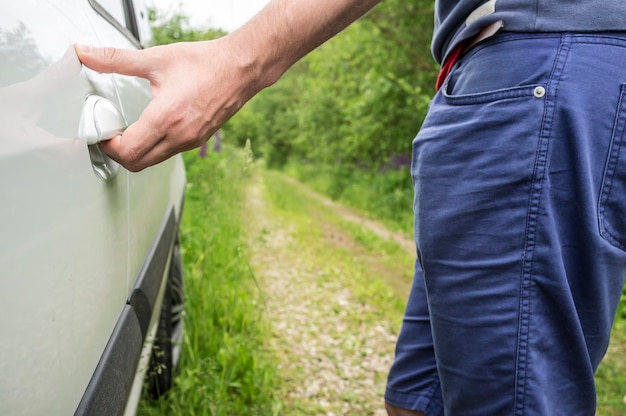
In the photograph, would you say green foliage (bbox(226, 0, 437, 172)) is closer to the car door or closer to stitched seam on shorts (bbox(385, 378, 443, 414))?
stitched seam on shorts (bbox(385, 378, 443, 414))

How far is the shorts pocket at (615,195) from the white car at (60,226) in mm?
917

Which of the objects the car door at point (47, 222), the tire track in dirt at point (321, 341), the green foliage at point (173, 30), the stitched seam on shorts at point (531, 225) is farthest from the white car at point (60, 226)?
the green foliage at point (173, 30)

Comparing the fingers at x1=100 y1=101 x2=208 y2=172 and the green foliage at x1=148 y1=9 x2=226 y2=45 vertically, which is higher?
the green foliage at x1=148 y1=9 x2=226 y2=45

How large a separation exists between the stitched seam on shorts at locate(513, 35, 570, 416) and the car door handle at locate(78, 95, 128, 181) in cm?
79

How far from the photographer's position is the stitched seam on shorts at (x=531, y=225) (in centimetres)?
97

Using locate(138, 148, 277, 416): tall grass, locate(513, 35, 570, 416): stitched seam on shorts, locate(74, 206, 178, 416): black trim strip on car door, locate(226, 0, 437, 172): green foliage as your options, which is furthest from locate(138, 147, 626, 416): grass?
locate(226, 0, 437, 172): green foliage

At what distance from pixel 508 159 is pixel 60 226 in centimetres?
80

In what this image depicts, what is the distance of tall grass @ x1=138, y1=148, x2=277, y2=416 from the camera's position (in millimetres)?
2361

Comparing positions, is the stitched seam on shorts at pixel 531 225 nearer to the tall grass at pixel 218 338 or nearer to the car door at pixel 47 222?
the car door at pixel 47 222

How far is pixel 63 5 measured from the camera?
34.8 inches

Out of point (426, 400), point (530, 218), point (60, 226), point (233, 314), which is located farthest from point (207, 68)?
point (233, 314)

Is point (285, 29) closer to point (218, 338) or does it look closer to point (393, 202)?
point (218, 338)

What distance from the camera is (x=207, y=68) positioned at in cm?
94

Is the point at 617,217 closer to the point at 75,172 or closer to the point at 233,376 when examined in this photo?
the point at 75,172
